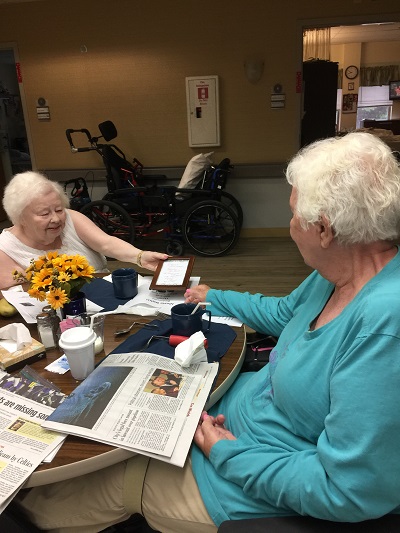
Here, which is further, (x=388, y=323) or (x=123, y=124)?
(x=123, y=124)

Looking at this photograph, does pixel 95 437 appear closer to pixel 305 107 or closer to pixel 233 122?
pixel 233 122

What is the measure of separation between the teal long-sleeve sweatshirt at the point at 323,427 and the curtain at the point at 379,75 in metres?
11.1

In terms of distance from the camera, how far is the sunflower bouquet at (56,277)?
123 cm

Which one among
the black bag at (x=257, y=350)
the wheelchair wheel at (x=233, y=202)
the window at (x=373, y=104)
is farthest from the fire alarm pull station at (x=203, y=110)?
the window at (x=373, y=104)

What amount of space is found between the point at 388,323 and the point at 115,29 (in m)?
4.87

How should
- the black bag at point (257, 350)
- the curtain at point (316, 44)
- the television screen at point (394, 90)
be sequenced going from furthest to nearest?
the television screen at point (394, 90) → the curtain at point (316, 44) → the black bag at point (257, 350)

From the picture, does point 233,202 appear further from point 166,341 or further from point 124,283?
point 166,341

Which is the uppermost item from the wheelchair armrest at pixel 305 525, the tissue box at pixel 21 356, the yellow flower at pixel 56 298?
the yellow flower at pixel 56 298

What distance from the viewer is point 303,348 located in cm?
97

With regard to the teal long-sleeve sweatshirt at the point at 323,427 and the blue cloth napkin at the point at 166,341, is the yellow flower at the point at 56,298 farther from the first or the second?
the teal long-sleeve sweatshirt at the point at 323,427

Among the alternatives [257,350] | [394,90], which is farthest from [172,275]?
[394,90]

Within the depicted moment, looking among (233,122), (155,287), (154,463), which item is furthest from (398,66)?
(154,463)

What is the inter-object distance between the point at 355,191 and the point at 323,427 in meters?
0.50

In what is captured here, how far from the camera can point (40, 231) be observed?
1.92 metres
